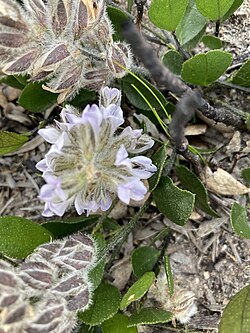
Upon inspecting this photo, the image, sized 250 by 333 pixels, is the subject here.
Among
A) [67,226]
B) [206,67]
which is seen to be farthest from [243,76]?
[67,226]

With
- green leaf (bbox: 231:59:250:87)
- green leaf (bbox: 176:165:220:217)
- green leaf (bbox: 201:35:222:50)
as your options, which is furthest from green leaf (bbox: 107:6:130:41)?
green leaf (bbox: 176:165:220:217)

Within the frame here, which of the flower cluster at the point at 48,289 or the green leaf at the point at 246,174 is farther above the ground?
the flower cluster at the point at 48,289

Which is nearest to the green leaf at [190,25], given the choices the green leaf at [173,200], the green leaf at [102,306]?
the green leaf at [173,200]

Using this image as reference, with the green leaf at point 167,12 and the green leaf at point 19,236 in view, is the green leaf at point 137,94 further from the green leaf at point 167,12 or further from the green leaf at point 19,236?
the green leaf at point 19,236

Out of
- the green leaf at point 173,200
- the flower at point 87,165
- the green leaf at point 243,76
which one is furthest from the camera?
the green leaf at point 243,76

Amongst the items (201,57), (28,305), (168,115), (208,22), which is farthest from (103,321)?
(208,22)

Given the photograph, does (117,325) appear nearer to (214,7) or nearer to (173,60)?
(173,60)

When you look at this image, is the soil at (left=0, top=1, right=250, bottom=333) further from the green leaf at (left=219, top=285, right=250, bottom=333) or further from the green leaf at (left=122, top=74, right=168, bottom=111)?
the green leaf at (left=219, top=285, right=250, bottom=333)

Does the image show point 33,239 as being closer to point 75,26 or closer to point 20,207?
point 20,207

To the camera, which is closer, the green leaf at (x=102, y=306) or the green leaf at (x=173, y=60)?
the green leaf at (x=102, y=306)
